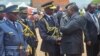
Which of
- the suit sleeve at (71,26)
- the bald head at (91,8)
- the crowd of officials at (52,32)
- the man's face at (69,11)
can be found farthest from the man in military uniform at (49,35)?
the bald head at (91,8)

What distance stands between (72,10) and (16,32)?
1.89 meters

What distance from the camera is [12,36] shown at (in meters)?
9.17

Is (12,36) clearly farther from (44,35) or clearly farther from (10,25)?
(44,35)

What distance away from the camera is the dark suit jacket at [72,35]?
10.5 m

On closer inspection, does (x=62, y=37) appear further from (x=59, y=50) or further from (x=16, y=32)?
(x=16, y=32)

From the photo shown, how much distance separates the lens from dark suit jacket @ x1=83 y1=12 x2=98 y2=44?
1209 cm

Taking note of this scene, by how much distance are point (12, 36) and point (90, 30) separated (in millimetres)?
3579

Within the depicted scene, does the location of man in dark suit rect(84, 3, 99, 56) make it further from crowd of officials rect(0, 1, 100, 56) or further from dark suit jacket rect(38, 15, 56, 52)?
dark suit jacket rect(38, 15, 56, 52)

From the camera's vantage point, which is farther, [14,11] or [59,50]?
[59,50]

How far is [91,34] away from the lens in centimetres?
1212

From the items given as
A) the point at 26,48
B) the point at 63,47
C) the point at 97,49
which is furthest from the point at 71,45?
the point at 97,49

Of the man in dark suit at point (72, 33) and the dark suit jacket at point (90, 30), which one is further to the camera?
the dark suit jacket at point (90, 30)

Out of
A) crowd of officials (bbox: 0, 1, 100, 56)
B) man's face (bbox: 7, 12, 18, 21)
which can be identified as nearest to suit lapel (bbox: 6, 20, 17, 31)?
crowd of officials (bbox: 0, 1, 100, 56)

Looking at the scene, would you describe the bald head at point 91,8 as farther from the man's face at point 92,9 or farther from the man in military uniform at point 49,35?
the man in military uniform at point 49,35
